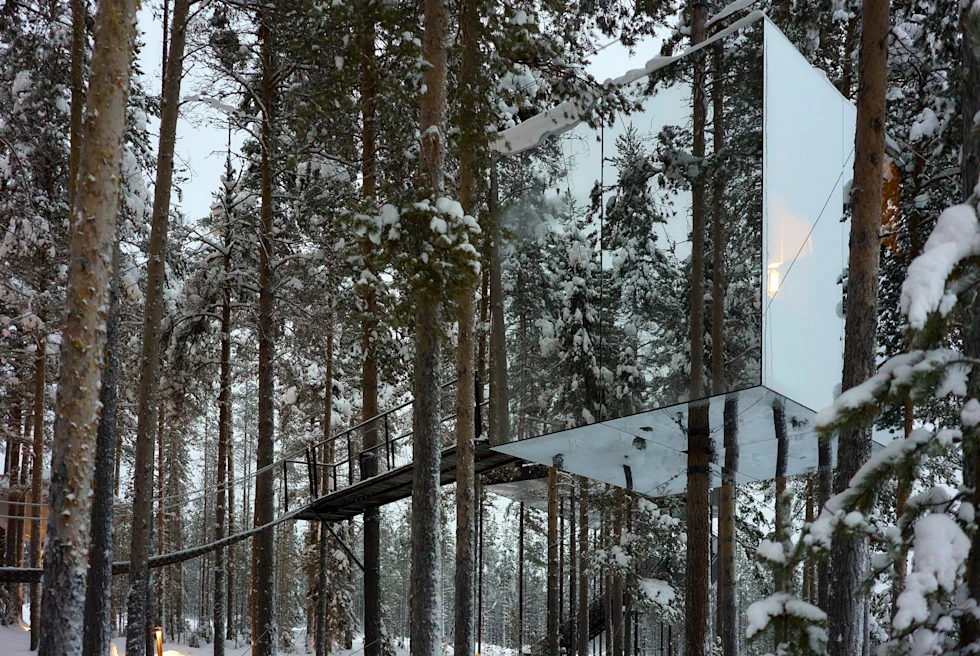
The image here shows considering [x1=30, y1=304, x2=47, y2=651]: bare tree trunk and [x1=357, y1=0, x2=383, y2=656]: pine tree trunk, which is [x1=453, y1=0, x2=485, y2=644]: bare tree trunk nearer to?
[x1=357, y1=0, x2=383, y2=656]: pine tree trunk

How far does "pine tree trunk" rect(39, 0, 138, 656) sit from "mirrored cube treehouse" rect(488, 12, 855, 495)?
4.57m

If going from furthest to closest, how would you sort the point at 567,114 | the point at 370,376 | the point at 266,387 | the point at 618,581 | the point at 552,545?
the point at 618,581 < the point at 552,545 < the point at 266,387 < the point at 370,376 < the point at 567,114

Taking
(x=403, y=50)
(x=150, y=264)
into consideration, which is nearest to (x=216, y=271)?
(x=150, y=264)

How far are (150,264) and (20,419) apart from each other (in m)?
15.4

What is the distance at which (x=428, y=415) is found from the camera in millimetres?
8055

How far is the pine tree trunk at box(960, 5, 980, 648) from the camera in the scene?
301 cm

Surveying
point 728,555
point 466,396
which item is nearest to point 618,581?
point 728,555

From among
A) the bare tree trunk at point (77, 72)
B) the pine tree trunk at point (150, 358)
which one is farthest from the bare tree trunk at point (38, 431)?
the bare tree trunk at point (77, 72)

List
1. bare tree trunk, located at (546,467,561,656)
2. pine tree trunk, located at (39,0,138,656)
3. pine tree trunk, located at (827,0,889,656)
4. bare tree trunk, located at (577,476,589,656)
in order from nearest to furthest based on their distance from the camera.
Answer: pine tree trunk, located at (39,0,138,656) → pine tree trunk, located at (827,0,889,656) → bare tree trunk, located at (546,467,561,656) → bare tree trunk, located at (577,476,589,656)

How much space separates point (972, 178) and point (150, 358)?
835 centimetres

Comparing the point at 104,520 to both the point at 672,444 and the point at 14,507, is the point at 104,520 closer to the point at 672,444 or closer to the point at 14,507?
the point at 672,444

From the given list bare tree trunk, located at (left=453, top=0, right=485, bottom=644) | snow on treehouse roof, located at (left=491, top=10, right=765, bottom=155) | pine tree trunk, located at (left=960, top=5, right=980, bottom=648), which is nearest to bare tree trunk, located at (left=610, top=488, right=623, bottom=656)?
bare tree trunk, located at (left=453, top=0, right=485, bottom=644)

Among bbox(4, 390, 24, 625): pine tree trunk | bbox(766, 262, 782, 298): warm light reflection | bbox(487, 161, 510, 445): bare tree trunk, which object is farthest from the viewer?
bbox(4, 390, 24, 625): pine tree trunk

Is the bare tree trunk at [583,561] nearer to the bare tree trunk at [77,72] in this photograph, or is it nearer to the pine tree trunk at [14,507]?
the bare tree trunk at [77,72]
